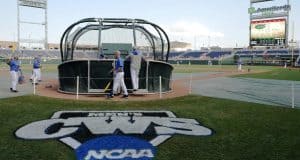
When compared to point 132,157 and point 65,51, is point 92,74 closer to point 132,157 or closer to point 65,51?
point 65,51

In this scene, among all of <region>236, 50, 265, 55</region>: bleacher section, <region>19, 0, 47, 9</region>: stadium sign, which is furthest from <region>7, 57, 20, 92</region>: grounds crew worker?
<region>19, 0, 47, 9</region>: stadium sign

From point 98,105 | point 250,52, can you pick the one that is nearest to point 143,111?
point 98,105

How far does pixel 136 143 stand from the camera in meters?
7.29

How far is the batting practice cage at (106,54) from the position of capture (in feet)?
52.7

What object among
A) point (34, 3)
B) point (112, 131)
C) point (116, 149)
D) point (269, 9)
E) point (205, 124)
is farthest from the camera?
point (34, 3)

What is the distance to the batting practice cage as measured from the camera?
16.1m

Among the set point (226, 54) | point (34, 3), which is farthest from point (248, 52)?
point (34, 3)

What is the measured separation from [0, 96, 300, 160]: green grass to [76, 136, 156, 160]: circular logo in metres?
0.22

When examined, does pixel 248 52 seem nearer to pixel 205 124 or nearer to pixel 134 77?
pixel 134 77

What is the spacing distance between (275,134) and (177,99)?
6.39 m

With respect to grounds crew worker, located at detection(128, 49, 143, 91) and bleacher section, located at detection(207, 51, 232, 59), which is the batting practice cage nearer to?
grounds crew worker, located at detection(128, 49, 143, 91)

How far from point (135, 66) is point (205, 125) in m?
7.17

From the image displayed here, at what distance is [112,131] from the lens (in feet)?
27.2

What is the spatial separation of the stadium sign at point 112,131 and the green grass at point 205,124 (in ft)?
0.95
